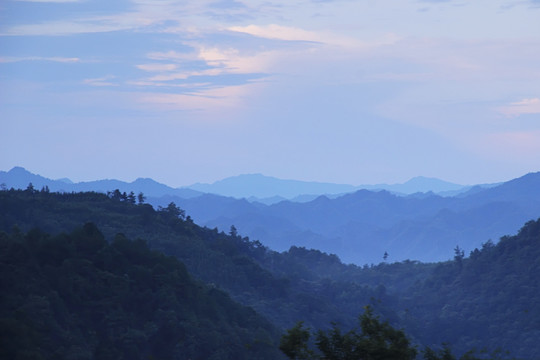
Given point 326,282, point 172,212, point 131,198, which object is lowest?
point 326,282

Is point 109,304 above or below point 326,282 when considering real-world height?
above

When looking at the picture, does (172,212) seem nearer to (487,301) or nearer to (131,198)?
(131,198)

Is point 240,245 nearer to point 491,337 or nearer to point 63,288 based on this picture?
point 491,337

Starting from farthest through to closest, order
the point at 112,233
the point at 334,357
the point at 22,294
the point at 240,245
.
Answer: the point at 240,245 → the point at 112,233 → the point at 22,294 → the point at 334,357

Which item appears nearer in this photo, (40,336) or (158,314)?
(40,336)

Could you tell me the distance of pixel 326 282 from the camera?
11062 centimetres

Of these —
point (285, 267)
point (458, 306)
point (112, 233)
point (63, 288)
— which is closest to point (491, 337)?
point (458, 306)

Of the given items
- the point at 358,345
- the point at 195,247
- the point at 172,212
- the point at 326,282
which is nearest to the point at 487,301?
the point at 326,282

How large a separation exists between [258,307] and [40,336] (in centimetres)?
4446

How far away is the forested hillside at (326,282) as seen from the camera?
284 ft

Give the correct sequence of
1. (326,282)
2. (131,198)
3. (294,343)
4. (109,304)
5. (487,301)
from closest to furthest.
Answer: (294,343), (109,304), (487,301), (131,198), (326,282)

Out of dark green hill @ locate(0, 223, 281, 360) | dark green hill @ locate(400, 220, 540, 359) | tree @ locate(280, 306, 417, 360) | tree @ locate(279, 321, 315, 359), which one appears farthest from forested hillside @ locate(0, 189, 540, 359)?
tree @ locate(279, 321, 315, 359)

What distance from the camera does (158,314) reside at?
5838 centimetres

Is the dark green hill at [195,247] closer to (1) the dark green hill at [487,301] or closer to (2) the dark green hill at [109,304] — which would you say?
(1) the dark green hill at [487,301]
